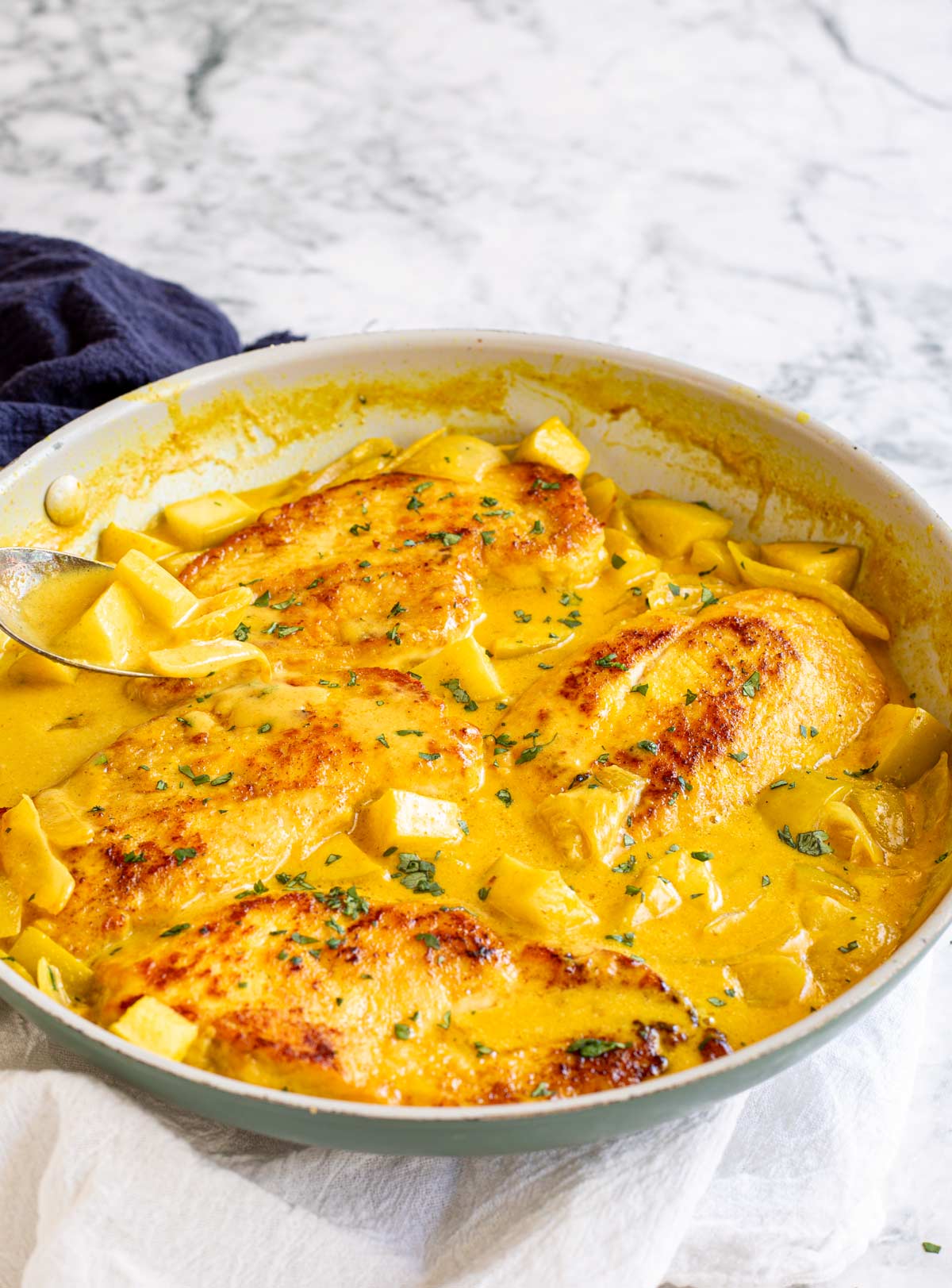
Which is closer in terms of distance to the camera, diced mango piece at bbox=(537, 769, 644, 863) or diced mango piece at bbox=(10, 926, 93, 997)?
diced mango piece at bbox=(10, 926, 93, 997)

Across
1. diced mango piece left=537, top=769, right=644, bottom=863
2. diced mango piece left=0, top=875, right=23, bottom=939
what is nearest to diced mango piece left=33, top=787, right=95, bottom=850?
diced mango piece left=0, top=875, right=23, bottom=939

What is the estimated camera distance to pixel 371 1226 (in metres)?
2.85

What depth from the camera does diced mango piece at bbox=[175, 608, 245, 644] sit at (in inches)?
147

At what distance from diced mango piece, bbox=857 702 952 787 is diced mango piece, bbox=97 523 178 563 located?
6.67ft

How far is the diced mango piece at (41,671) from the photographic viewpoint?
372cm

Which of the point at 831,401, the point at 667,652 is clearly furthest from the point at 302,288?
the point at 667,652

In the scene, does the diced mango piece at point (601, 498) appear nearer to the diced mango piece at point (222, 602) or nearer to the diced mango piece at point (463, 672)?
the diced mango piece at point (463, 672)

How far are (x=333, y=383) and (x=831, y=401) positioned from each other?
2147 mm

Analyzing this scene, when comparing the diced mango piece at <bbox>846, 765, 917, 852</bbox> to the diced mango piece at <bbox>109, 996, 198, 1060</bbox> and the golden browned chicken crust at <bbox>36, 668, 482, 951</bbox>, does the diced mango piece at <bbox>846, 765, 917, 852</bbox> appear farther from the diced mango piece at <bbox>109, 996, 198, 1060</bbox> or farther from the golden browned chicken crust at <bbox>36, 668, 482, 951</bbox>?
the diced mango piece at <bbox>109, 996, 198, 1060</bbox>

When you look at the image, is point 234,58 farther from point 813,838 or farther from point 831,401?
point 813,838

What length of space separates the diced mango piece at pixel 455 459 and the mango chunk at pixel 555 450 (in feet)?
0.35

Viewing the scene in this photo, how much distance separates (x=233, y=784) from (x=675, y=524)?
1.65 meters

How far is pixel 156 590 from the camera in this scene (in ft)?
12.4

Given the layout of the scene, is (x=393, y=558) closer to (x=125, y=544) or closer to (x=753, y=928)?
(x=125, y=544)
